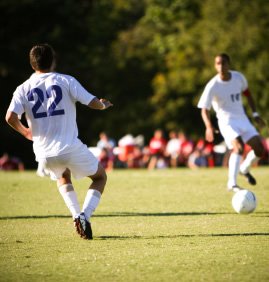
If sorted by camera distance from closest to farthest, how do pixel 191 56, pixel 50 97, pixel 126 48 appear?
1. pixel 50 97
2. pixel 191 56
3. pixel 126 48

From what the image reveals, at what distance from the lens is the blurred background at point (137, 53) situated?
45562mm

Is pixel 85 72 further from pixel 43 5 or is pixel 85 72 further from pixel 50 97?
pixel 50 97

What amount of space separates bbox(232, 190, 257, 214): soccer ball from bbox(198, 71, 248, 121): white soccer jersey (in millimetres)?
3383

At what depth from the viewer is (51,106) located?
28.3 ft

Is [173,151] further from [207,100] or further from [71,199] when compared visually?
[71,199]

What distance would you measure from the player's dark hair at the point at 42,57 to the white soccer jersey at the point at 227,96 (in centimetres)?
539

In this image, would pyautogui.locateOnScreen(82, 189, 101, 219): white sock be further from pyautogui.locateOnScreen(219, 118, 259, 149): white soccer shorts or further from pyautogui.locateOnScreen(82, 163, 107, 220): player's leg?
pyautogui.locateOnScreen(219, 118, 259, 149): white soccer shorts

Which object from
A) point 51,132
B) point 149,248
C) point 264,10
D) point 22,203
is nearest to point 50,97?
point 51,132

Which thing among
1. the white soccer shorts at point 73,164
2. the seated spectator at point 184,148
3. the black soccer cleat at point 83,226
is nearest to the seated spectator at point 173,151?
the seated spectator at point 184,148

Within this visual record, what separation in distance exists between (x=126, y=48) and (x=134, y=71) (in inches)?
70.1

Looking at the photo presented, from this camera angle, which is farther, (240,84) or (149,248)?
(240,84)

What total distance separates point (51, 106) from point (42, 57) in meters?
0.60

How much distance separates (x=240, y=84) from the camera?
13.8 metres

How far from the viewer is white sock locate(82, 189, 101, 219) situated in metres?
8.84
